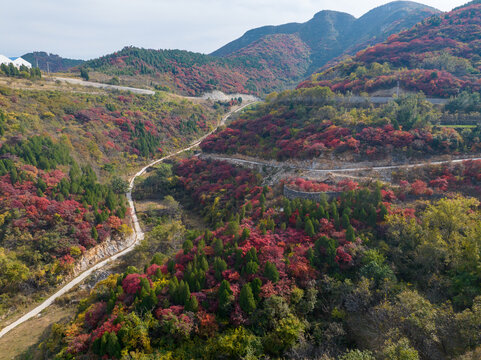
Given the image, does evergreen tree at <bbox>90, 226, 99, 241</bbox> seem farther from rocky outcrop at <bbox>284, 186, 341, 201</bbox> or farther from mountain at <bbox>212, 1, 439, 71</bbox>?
mountain at <bbox>212, 1, 439, 71</bbox>

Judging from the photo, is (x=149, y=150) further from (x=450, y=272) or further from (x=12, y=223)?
(x=450, y=272)

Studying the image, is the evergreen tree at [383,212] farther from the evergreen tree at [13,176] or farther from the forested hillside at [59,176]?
the evergreen tree at [13,176]

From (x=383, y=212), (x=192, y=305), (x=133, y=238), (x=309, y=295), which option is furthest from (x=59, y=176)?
(x=383, y=212)

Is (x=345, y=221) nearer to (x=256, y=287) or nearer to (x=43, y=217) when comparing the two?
(x=256, y=287)

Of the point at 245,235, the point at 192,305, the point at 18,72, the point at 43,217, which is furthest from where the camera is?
the point at 18,72

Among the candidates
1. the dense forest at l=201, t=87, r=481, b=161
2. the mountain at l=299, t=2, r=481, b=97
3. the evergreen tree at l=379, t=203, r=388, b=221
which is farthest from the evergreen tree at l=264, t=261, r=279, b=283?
the mountain at l=299, t=2, r=481, b=97

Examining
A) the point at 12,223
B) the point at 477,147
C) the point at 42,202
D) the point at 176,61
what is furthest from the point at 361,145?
the point at 176,61

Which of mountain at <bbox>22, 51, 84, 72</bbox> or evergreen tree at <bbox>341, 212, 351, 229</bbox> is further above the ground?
mountain at <bbox>22, 51, 84, 72</bbox>
